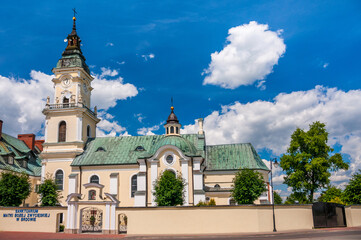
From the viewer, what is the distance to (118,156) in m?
49.6

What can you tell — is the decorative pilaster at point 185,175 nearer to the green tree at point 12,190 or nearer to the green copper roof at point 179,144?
the green copper roof at point 179,144

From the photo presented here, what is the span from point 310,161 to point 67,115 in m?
35.3

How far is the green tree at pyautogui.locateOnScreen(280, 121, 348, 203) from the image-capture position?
43.0 metres

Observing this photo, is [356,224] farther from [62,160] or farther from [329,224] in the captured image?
[62,160]

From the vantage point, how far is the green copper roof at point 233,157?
48344mm

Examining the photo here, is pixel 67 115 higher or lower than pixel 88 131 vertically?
higher

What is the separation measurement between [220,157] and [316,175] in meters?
13.5

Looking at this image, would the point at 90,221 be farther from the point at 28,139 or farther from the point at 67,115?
the point at 28,139

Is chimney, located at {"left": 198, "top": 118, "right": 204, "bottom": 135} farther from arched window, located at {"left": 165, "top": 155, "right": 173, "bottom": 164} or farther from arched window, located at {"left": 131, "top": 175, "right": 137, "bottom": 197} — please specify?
arched window, located at {"left": 131, "top": 175, "right": 137, "bottom": 197}

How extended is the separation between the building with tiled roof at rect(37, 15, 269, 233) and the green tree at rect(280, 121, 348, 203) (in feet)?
14.1

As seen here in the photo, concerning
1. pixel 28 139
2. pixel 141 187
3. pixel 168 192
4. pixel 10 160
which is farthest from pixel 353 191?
pixel 28 139

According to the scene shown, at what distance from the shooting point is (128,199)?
1834 inches

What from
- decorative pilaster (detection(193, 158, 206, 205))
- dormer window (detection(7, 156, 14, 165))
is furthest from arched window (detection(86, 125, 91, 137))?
decorative pilaster (detection(193, 158, 206, 205))

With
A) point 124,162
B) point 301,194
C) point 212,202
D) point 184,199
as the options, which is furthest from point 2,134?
point 301,194
